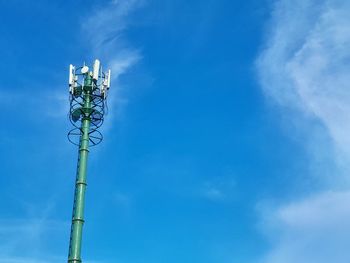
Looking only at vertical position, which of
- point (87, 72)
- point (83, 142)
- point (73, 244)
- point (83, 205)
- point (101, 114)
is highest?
point (87, 72)

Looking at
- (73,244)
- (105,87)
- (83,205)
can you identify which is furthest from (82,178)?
(105,87)

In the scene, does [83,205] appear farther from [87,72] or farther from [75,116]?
[87,72]

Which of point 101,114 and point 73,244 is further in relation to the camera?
point 101,114

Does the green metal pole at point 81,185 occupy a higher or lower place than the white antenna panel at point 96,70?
lower

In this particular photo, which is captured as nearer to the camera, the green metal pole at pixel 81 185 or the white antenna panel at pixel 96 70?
the green metal pole at pixel 81 185

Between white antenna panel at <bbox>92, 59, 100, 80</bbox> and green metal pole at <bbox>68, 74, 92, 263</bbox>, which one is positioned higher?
white antenna panel at <bbox>92, 59, 100, 80</bbox>

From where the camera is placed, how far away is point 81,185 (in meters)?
43.0

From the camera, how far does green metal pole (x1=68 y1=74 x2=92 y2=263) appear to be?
41.0 metres

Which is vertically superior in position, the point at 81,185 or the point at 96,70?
the point at 96,70

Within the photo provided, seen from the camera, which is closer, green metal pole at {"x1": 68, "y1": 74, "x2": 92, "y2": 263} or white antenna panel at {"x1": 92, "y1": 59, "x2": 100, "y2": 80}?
green metal pole at {"x1": 68, "y1": 74, "x2": 92, "y2": 263}

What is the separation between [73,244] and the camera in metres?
41.1

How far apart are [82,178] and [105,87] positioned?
8.05 meters

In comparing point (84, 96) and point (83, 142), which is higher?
point (84, 96)

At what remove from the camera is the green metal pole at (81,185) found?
41.0 m
